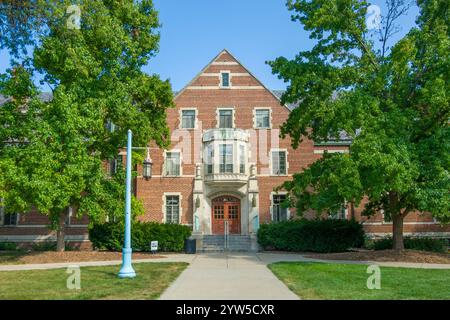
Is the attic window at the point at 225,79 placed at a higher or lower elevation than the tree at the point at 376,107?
higher

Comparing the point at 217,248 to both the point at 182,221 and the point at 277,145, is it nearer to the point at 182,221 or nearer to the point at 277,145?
the point at 182,221

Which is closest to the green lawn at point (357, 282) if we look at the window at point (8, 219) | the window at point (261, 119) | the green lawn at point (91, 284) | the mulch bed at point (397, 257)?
the mulch bed at point (397, 257)

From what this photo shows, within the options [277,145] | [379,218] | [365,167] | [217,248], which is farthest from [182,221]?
[365,167]

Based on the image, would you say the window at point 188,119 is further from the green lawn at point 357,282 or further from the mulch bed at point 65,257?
the green lawn at point 357,282

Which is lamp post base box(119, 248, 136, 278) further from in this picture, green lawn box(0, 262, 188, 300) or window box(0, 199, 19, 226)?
window box(0, 199, 19, 226)

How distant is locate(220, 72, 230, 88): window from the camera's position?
1196 inches

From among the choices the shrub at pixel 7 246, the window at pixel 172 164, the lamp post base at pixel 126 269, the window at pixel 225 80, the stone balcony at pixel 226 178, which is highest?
the window at pixel 225 80

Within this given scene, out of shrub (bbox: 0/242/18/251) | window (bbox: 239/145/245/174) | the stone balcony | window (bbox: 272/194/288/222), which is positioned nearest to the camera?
shrub (bbox: 0/242/18/251)

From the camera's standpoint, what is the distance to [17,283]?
37.1ft

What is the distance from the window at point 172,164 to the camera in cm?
2943

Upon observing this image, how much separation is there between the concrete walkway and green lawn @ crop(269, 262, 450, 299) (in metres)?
0.42

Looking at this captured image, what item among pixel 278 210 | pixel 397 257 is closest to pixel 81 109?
pixel 397 257

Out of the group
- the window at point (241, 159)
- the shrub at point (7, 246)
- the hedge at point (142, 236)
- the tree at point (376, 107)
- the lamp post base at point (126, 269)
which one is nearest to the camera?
the lamp post base at point (126, 269)

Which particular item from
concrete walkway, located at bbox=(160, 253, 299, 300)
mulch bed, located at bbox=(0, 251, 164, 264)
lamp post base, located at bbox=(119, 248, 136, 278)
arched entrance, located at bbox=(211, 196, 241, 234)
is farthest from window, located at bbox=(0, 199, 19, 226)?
lamp post base, located at bbox=(119, 248, 136, 278)
